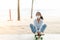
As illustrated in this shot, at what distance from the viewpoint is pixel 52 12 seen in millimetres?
1427

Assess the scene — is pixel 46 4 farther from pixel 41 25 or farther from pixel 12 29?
pixel 12 29

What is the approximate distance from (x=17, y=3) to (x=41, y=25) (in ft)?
0.96

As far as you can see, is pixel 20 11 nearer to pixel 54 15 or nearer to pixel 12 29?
pixel 12 29

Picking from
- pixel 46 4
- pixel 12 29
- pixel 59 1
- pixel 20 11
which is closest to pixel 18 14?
pixel 20 11

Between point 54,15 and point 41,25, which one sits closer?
point 41,25

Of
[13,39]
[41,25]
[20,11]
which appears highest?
[20,11]

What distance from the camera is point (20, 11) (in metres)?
1.43

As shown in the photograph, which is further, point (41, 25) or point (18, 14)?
point (18, 14)

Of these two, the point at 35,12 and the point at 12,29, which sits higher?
the point at 35,12

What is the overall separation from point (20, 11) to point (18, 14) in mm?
32

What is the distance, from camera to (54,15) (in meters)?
1.43

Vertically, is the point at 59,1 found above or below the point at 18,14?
above

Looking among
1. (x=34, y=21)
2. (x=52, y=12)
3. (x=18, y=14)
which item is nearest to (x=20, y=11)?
(x=18, y=14)

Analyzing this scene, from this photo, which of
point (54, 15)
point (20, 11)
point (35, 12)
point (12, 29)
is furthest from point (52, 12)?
point (12, 29)
